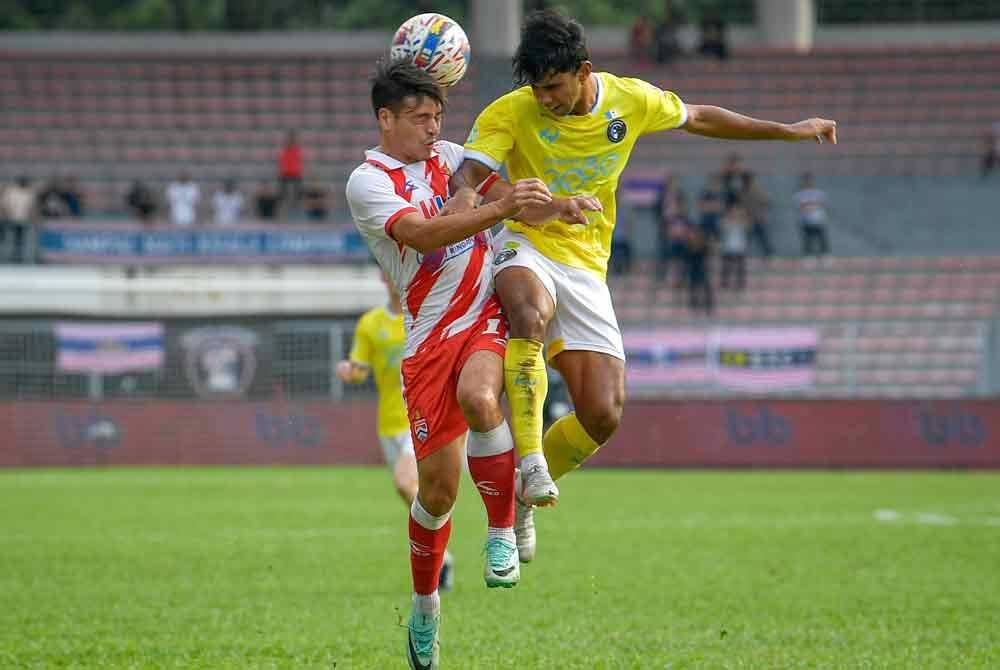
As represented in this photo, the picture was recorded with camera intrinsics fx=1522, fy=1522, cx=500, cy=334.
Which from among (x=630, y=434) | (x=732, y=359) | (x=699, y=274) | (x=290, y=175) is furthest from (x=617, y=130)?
(x=290, y=175)

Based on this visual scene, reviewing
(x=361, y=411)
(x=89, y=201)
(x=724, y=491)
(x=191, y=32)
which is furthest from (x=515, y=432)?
(x=191, y=32)

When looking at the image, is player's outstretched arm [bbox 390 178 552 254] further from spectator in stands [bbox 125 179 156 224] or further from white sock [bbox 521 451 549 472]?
spectator in stands [bbox 125 179 156 224]

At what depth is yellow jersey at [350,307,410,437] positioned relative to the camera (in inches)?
435

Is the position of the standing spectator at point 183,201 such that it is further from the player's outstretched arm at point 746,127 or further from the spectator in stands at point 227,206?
the player's outstretched arm at point 746,127

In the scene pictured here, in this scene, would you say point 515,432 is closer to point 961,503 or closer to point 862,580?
point 862,580

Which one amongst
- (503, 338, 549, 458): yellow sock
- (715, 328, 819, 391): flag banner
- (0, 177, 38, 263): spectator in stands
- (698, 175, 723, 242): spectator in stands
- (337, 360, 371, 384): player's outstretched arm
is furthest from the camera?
(698, 175, 723, 242): spectator in stands

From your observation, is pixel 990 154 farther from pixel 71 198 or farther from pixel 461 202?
pixel 461 202

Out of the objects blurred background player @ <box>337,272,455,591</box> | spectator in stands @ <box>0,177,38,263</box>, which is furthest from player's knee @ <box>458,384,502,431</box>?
spectator in stands @ <box>0,177,38,263</box>

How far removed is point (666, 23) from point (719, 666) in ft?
91.0

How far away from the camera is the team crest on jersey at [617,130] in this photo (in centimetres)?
708

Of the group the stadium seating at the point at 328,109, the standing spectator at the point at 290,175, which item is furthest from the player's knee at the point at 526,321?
the stadium seating at the point at 328,109

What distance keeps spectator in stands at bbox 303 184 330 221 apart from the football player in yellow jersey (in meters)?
21.0

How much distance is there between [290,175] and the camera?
28.9 metres

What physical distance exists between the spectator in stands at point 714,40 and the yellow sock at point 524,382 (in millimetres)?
27352
